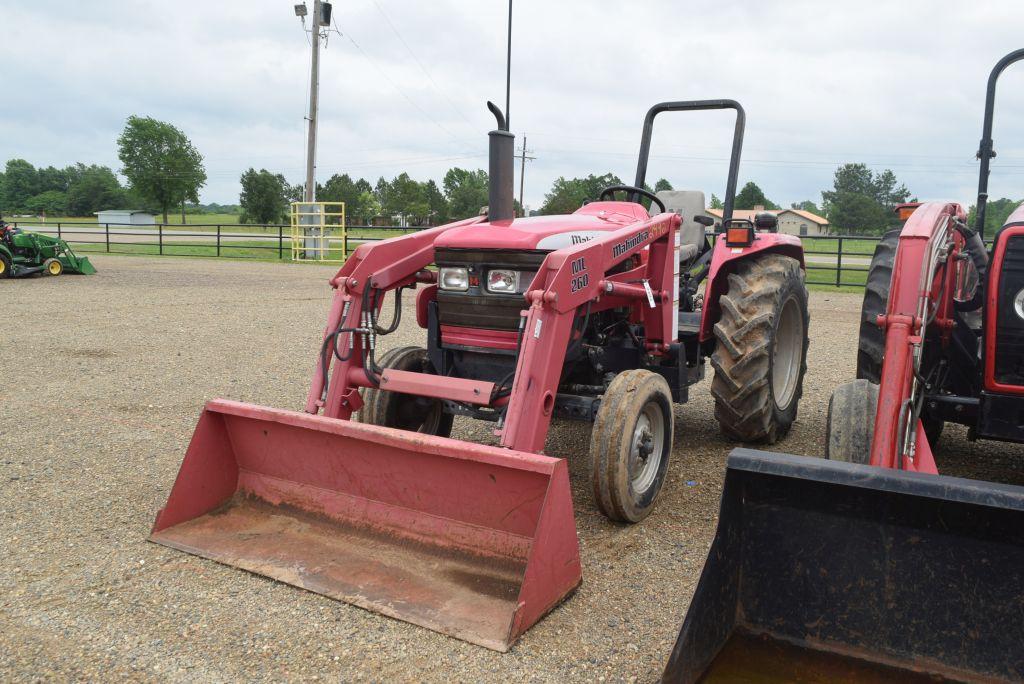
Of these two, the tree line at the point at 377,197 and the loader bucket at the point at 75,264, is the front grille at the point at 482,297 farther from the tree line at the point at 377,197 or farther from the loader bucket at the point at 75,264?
the tree line at the point at 377,197

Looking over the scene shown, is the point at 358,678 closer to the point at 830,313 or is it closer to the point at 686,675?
the point at 686,675

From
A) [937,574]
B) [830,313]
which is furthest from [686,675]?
[830,313]

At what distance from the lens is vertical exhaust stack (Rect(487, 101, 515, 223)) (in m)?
4.15

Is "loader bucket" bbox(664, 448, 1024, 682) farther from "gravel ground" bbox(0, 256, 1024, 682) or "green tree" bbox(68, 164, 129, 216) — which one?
"green tree" bbox(68, 164, 129, 216)

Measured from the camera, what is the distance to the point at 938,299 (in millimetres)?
3844

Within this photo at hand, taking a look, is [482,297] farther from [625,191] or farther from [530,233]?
[625,191]

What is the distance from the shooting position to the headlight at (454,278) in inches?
167

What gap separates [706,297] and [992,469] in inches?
76.4

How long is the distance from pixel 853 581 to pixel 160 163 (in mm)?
79700

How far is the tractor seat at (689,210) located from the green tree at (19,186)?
4550 inches

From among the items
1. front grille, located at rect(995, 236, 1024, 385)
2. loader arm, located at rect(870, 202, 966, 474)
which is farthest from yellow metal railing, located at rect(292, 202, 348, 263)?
front grille, located at rect(995, 236, 1024, 385)

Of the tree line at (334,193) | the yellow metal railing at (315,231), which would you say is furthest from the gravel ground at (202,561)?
the tree line at (334,193)

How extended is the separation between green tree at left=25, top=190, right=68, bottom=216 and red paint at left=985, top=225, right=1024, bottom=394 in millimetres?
107686

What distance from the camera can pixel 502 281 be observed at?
4.14 m
